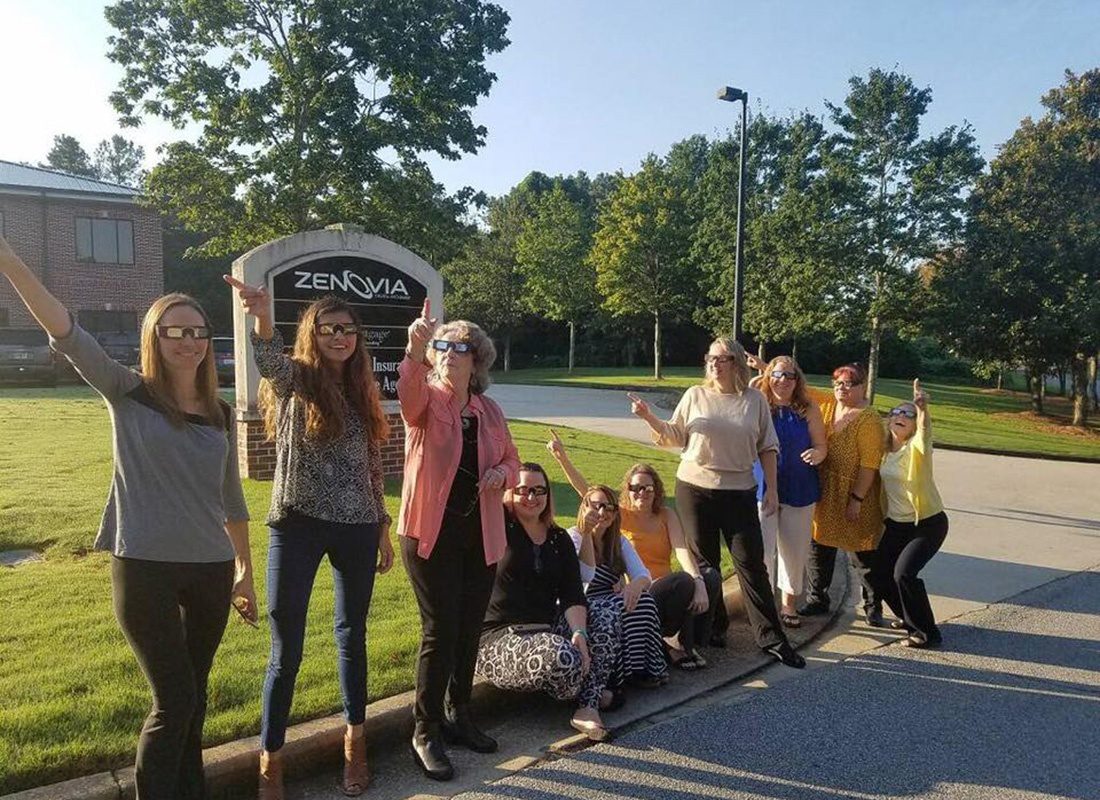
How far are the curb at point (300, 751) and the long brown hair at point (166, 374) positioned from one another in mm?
1346

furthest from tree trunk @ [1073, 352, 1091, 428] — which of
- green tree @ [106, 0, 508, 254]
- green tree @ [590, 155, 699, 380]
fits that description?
green tree @ [106, 0, 508, 254]

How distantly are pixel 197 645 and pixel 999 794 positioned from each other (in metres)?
3.21

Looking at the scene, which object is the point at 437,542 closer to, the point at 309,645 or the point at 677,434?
the point at 309,645

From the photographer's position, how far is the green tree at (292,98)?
16969mm

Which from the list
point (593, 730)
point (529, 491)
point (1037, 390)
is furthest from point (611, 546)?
point (1037, 390)

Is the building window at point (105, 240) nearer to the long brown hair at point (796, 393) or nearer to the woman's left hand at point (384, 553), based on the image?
the long brown hair at point (796, 393)

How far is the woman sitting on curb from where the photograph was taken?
3.80 metres

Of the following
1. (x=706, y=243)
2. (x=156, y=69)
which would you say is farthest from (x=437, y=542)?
(x=706, y=243)

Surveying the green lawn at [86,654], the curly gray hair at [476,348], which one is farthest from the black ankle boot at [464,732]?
the curly gray hair at [476,348]

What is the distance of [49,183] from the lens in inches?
1118

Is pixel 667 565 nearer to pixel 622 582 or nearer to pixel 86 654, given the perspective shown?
pixel 622 582

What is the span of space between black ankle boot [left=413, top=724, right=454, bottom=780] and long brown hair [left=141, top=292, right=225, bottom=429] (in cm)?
157

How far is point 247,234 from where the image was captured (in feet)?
58.1

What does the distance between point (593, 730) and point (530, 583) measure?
736 millimetres
